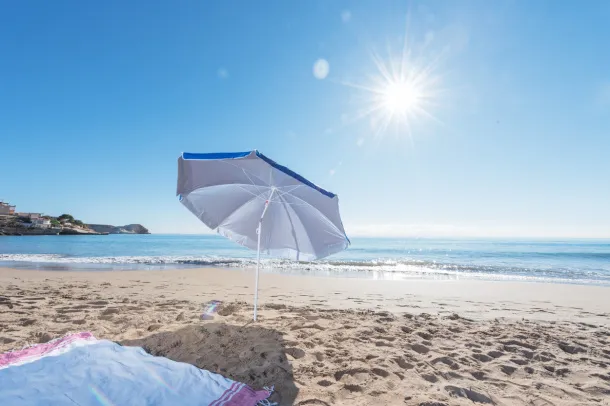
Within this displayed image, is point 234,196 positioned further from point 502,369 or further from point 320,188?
point 502,369

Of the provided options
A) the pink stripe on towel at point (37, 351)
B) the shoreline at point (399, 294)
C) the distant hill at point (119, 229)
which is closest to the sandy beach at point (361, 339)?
the shoreline at point (399, 294)

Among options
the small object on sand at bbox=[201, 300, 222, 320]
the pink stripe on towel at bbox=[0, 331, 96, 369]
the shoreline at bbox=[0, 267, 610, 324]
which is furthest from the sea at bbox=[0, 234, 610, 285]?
the pink stripe on towel at bbox=[0, 331, 96, 369]

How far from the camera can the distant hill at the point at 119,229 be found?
108 meters

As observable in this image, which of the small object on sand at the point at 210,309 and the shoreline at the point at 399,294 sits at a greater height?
the small object on sand at the point at 210,309

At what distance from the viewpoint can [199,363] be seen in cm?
359

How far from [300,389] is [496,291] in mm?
10052

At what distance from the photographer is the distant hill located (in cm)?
10844

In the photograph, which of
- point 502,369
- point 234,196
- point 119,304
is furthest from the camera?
point 119,304

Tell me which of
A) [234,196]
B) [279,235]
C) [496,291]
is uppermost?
[234,196]

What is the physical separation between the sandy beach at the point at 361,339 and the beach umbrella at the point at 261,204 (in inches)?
50.2

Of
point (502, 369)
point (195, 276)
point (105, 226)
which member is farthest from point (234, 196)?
point (105, 226)

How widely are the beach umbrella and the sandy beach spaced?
1275 mm

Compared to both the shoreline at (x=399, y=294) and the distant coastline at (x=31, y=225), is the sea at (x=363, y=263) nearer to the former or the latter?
the shoreline at (x=399, y=294)

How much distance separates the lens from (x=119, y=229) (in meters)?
128
